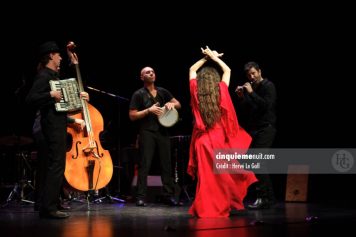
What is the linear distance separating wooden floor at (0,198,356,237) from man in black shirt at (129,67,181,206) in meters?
0.38

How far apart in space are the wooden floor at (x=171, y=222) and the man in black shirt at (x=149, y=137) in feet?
1.24

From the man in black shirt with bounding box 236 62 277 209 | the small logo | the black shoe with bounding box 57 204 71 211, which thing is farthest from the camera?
the small logo

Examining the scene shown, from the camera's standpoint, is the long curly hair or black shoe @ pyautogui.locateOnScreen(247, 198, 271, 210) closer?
the long curly hair

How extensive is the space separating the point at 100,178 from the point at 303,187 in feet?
10.4

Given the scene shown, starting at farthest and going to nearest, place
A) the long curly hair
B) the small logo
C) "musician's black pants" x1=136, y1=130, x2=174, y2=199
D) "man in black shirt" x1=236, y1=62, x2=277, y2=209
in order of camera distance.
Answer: the small logo
"musician's black pants" x1=136, y1=130, x2=174, y2=199
"man in black shirt" x1=236, y1=62, x2=277, y2=209
the long curly hair

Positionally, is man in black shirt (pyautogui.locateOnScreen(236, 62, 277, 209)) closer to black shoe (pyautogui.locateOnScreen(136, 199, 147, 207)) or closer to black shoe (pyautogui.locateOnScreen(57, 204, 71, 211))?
black shoe (pyautogui.locateOnScreen(136, 199, 147, 207))

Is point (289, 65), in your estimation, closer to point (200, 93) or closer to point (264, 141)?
point (264, 141)

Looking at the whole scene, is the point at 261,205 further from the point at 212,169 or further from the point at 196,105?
the point at 196,105

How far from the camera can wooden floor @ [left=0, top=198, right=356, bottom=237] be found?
4.23m

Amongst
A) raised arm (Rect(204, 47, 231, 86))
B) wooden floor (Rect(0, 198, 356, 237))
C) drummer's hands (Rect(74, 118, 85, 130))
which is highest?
raised arm (Rect(204, 47, 231, 86))

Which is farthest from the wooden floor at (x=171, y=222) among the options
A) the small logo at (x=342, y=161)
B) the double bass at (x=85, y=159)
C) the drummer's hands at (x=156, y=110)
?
the small logo at (x=342, y=161)

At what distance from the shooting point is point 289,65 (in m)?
9.05

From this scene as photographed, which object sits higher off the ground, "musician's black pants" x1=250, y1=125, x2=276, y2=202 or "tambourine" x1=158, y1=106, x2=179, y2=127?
"tambourine" x1=158, y1=106, x2=179, y2=127

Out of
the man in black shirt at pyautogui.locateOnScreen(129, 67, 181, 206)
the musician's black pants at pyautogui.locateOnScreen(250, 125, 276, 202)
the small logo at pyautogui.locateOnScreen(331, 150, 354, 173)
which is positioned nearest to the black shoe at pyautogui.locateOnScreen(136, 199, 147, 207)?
the man in black shirt at pyautogui.locateOnScreen(129, 67, 181, 206)
